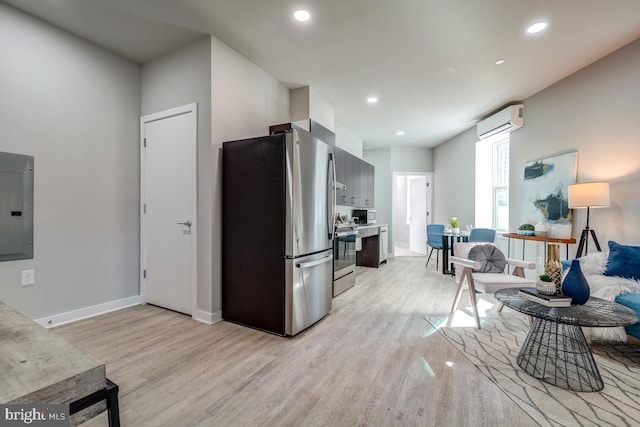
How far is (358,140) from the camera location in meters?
6.50

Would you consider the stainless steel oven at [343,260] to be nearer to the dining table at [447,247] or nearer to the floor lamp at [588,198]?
the dining table at [447,247]

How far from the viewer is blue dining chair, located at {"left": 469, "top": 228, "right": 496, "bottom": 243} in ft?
15.0

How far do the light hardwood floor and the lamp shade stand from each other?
2.09m

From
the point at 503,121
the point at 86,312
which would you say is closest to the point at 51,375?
the point at 86,312

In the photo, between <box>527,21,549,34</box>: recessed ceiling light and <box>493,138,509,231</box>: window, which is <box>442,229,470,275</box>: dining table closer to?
<box>493,138,509,231</box>: window

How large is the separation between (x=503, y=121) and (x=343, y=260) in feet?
11.0

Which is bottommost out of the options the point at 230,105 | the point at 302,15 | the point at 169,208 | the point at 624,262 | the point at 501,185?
the point at 624,262

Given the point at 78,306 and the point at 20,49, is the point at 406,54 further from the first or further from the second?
the point at 78,306

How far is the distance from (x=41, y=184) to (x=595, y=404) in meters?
4.38

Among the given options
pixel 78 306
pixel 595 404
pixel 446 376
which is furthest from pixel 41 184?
pixel 595 404

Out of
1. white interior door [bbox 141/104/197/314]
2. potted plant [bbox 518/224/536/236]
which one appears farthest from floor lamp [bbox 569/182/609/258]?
white interior door [bbox 141/104/197/314]

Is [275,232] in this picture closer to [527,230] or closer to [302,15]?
[302,15]

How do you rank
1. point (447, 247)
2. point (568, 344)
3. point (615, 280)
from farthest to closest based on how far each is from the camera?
point (447, 247)
point (615, 280)
point (568, 344)

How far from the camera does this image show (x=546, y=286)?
2.08 metres
